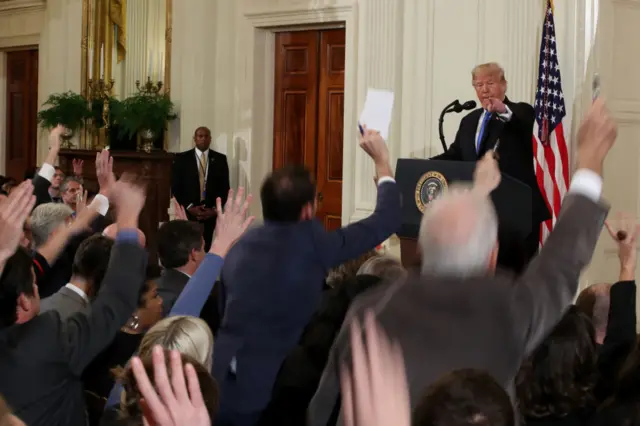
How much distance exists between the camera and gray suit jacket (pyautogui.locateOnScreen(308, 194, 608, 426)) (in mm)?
1768

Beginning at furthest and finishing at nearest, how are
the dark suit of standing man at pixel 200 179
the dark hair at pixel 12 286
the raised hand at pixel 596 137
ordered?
the dark suit of standing man at pixel 200 179
the dark hair at pixel 12 286
the raised hand at pixel 596 137

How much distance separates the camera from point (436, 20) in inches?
293

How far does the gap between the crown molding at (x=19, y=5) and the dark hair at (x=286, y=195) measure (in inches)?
362

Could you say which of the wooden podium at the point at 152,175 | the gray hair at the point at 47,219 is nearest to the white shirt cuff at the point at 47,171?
the gray hair at the point at 47,219

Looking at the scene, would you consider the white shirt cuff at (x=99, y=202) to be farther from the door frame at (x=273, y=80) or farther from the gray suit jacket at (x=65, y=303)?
the door frame at (x=273, y=80)

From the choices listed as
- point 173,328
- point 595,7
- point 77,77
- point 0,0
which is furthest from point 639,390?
point 0,0

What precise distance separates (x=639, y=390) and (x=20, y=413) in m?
1.51

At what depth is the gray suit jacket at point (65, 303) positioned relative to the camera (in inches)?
128

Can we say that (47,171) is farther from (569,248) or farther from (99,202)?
(569,248)

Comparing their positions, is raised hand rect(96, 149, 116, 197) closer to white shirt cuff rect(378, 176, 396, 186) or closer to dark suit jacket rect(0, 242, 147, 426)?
dark suit jacket rect(0, 242, 147, 426)

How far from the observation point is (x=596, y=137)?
204cm

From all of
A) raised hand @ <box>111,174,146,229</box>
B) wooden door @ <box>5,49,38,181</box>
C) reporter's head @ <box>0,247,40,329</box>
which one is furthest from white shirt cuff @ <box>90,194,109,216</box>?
wooden door @ <box>5,49,38,181</box>

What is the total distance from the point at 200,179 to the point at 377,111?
4.96 meters

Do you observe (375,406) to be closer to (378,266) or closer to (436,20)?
(378,266)
